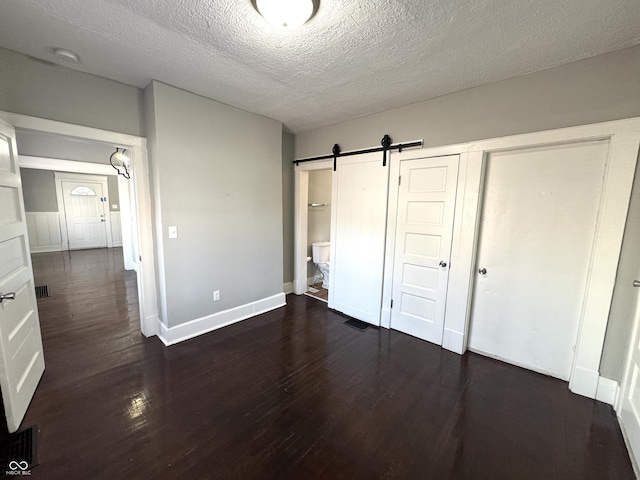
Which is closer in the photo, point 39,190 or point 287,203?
point 287,203

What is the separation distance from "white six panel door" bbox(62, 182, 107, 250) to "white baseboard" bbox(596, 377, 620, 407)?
1091 centimetres

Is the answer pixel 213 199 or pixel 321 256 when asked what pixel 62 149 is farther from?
pixel 321 256

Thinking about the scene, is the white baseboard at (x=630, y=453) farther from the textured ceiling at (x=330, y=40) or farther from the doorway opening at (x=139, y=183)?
the doorway opening at (x=139, y=183)

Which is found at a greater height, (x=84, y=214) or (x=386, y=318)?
(x=84, y=214)

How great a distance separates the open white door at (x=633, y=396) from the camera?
149cm

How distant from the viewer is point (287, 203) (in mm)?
3916

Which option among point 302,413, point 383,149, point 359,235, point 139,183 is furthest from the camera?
point 359,235

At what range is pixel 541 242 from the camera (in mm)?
2148

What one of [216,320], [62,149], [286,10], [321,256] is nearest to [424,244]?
[321,256]

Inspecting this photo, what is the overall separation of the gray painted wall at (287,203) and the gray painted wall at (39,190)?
7.76m

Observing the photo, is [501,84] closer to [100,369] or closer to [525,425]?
[525,425]

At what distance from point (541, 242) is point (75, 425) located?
368cm

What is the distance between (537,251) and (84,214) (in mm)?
10587

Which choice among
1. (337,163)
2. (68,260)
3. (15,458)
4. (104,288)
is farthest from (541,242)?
(68,260)
